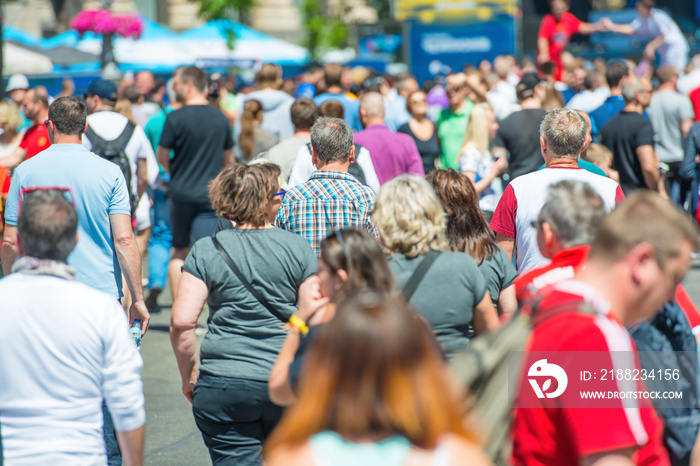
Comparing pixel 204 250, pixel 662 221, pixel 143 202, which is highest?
pixel 662 221

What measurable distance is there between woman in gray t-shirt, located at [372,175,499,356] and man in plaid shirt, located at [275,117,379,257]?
1111 millimetres

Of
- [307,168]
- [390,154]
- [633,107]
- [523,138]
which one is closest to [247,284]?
[307,168]

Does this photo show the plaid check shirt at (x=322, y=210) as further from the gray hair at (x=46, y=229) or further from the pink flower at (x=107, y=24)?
the pink flower at (x=107, y=24)

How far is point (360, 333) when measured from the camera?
180cm

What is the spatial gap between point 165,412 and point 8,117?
3.09m

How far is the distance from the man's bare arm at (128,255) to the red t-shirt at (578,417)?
2.77m

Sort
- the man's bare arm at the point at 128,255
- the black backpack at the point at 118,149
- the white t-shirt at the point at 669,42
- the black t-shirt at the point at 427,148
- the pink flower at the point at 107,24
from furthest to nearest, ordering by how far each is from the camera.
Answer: the pink flower at the point at 107,24, the white t-shirt at the point at 669,42, the black t-shirt at the point at 427,148, the black backpack at the point at 118,149, the man's bare arm at the point at 128,255

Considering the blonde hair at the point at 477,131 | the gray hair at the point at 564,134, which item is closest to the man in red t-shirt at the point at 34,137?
the blonde hair at the point at 477,131

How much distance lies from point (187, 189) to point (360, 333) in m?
5.69

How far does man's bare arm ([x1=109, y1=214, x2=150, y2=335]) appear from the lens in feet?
15.0

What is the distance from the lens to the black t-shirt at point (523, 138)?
7.46 m

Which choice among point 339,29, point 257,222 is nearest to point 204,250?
point 257,222

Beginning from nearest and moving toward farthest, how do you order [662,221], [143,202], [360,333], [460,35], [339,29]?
[360,333] < [662,221] < [143,202] < [460,35] < [339,29]

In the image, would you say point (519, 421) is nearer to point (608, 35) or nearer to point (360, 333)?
point (360, 333)
